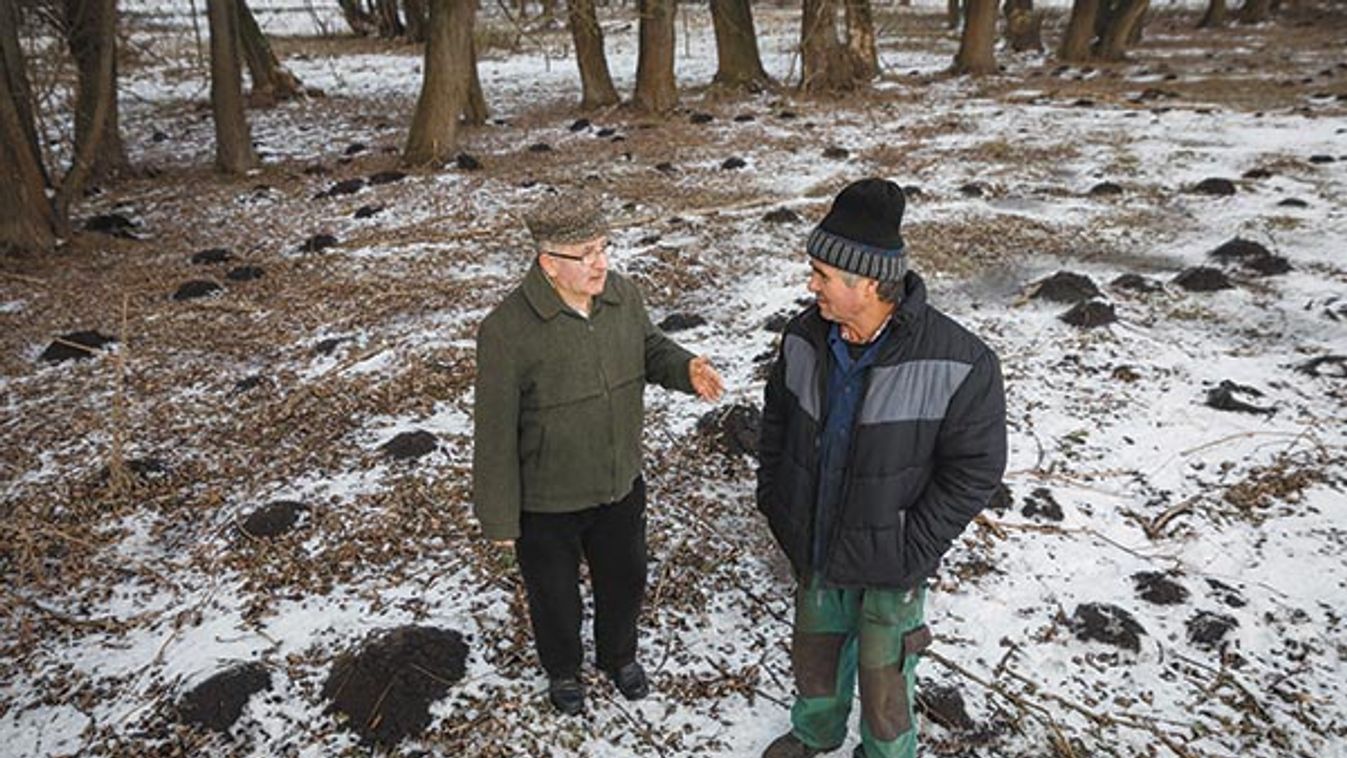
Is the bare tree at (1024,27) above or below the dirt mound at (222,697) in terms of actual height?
above

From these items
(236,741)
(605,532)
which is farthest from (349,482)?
(605,532)

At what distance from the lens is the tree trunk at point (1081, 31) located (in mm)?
18875

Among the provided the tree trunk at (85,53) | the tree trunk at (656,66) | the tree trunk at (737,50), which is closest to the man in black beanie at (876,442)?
the tree trunk at (85,53)

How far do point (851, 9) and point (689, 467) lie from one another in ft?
48.8

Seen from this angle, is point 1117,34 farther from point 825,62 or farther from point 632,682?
point 632,682

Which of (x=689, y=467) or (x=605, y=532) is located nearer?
(x=605, y=532)

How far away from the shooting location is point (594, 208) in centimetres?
236

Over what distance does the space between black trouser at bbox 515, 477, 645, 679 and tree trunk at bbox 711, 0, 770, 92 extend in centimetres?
1509

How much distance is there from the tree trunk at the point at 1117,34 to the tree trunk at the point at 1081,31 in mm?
317

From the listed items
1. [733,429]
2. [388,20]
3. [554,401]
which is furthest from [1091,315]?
[388,20]

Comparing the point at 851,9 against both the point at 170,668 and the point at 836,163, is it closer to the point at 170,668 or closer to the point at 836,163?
the point at 836,163

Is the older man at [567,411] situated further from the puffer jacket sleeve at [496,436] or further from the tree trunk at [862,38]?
the tree trunk at [862,38]

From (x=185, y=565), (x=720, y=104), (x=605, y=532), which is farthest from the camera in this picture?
(x=720, y=104)

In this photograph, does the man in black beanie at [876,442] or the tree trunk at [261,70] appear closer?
the man in black beanie at [876,442]
